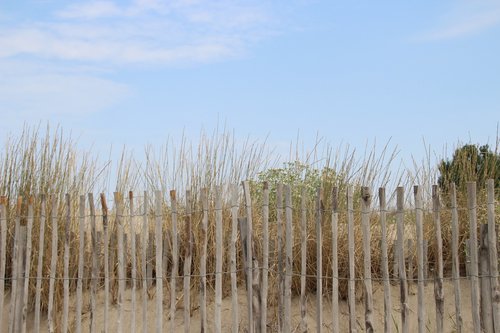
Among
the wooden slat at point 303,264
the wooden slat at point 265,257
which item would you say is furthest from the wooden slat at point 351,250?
the wooden slat at point 265,257

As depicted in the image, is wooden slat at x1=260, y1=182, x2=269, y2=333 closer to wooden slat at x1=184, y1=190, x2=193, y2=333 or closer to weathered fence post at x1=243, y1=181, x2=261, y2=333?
weathered fence post at x1=243, y1=181, x2=261, y2=333

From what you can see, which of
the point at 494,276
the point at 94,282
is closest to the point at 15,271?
the point at 94,282

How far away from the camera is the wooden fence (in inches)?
208

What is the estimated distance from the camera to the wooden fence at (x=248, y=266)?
5.28 meters

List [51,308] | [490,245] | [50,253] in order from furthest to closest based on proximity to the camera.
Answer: [50,253] < [51,308] < [490,245]

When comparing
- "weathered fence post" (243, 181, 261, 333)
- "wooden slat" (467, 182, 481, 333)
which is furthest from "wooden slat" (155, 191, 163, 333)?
"wooden slat" (467, 182, 481, 333)

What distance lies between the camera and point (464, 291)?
249 inches

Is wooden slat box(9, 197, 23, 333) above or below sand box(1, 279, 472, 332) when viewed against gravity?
above

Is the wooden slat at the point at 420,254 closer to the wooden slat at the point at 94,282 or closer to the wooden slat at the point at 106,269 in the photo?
the wooden slat at the point at 106,269

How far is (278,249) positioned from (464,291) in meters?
2.01

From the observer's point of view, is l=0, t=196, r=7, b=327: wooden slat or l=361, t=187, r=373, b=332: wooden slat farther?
l=0, t=196, r=7, b=327: wooden slat

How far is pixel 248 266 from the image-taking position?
5371 mm

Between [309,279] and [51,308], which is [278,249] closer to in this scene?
[309,279]

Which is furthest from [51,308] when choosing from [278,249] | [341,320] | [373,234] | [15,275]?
[373,234]
